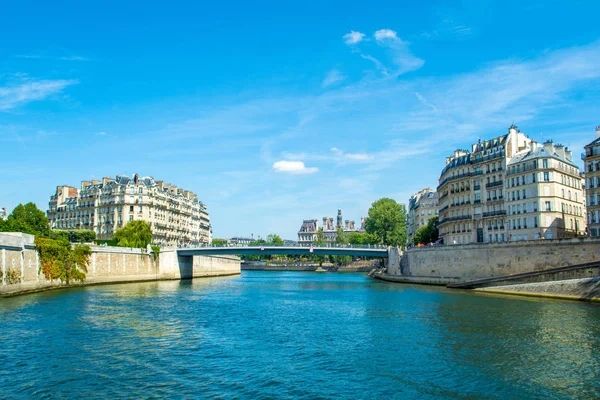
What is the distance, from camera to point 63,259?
179 feet

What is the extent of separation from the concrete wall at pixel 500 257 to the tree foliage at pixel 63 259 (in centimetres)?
4188

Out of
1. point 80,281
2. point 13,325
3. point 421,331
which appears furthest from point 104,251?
point 421,331

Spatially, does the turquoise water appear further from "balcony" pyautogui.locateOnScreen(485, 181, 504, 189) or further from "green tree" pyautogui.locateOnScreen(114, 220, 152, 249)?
"green tree" pyautogui.locateOnScreen(114, 220, 152, 249)

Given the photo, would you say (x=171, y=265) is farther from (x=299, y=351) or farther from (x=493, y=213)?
(x=299, y=351)

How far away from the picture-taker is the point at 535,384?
62.2ft

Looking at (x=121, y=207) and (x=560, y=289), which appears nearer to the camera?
(x=560, y=289)

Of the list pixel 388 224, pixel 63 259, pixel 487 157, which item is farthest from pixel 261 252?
pixel 388 224

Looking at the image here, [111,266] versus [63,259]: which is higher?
[63,259]

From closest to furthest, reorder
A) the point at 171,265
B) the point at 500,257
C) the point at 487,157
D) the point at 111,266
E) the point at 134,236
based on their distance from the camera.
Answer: the point at 500,257 → the point at 111,266 → the point at 487,157 → the point at 134,236 → the point at 171,265

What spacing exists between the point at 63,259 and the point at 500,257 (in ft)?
150

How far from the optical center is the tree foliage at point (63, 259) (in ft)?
166

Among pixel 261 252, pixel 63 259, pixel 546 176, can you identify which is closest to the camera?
pixel 63 259

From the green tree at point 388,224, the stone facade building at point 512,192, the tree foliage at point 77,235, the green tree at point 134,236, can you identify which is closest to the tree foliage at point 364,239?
the green tree at point 388,224

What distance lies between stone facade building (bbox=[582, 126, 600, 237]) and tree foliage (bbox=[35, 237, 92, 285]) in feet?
179
